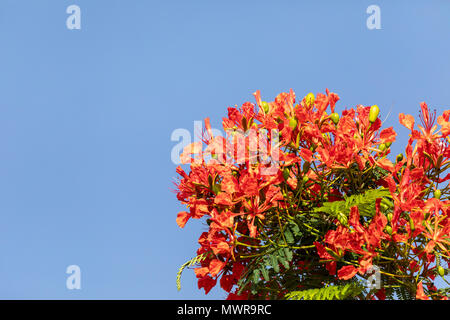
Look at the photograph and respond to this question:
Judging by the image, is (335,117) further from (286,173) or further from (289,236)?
(289,236)

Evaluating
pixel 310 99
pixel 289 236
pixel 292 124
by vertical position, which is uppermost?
pixel 310 99

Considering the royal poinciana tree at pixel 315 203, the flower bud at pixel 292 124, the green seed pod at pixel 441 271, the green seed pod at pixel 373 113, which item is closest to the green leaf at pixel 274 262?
the royal poinciana tree at pixel 315 203

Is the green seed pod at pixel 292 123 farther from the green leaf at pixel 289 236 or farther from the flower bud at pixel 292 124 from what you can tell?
the green leaf at pixel 289 236

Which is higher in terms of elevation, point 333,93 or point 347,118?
point 333,93

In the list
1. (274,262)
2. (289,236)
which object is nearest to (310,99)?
(289,236)

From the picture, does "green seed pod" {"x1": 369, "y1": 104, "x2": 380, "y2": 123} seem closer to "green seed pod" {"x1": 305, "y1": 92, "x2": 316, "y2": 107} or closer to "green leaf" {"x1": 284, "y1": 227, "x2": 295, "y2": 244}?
"green seed pod" {"x1": 305, "y1": 92, "x2": 316, "y2": 107}

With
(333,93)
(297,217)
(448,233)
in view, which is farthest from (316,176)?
(448,233)

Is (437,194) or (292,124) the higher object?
(292,124)

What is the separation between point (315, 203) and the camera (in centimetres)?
355

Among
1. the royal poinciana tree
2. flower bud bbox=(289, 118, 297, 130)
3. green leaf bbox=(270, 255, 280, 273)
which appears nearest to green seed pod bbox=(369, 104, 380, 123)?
the royal poinciana tree

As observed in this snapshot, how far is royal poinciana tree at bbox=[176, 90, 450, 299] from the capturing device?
122 inches
